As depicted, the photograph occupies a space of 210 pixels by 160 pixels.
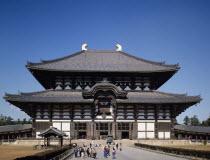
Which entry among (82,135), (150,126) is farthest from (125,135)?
(82,135)

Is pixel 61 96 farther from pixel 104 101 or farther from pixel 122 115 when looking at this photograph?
pixel 122 115

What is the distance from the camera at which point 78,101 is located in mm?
44688

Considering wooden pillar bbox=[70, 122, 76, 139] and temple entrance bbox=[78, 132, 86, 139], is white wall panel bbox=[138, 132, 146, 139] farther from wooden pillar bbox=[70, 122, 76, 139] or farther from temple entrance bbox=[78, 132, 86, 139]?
wooden pillar bbox=[70, 122, 76, 139]

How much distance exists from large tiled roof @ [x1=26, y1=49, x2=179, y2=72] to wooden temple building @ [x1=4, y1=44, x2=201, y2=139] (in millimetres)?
197

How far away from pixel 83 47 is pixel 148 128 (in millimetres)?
24648

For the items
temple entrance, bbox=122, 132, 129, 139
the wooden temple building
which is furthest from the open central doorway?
temple entrance, bbox=122, 132, 129, 139

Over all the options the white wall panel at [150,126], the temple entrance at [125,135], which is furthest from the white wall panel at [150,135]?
the temple entrance at [125,135]

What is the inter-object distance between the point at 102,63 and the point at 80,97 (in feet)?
34.5

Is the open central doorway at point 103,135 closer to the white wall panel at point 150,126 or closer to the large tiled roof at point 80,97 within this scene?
the large tiled roof at point 80,97

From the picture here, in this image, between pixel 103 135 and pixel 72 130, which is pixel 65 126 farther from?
pixel 103 135

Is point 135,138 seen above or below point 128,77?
below

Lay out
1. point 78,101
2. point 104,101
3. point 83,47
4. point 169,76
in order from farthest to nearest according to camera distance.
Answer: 1. point 83,47
2. point 169,76
3. point 104,101
4. point 78,101

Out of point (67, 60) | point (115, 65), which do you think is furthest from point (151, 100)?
point (67, 60)

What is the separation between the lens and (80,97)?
1838 inches
